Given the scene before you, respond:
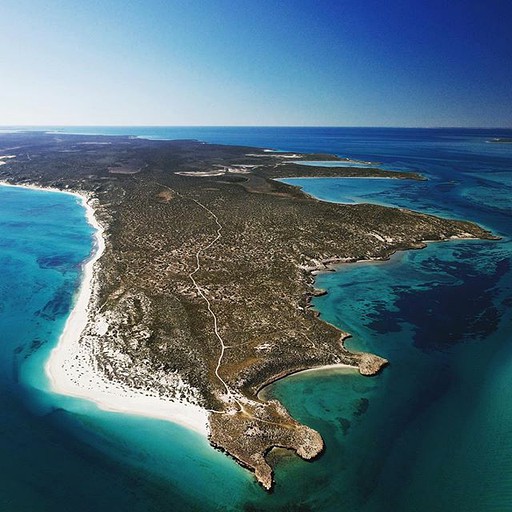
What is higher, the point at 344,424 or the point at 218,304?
the point at 218,304

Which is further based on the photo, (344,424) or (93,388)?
(93,388)

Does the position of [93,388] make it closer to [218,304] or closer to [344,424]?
[218,304]

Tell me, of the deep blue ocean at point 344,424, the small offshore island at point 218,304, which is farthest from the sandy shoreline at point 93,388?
the deep blue ocean at point 344,424

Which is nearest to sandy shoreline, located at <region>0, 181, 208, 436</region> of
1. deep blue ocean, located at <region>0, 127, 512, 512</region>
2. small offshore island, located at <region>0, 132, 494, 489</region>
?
small offshore island, located at <region>0, 132, 494, 489</region>

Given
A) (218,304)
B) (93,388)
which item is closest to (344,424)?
(93,388)

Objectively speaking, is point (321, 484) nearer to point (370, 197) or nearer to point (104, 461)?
point (104, 461)

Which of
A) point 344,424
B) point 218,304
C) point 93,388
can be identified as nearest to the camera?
point 344,424

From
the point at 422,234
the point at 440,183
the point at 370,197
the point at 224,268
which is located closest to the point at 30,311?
the point at 224,268
